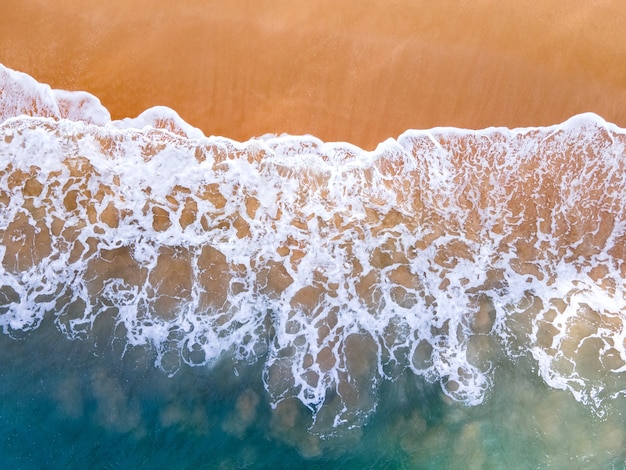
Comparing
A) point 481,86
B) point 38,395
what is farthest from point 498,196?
point 38,395

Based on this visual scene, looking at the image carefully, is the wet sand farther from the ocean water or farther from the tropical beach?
the ocean water

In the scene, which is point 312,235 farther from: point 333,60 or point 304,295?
point 333,60

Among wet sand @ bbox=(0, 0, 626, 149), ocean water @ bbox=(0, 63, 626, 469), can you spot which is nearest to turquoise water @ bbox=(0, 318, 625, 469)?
ocean water @ bbox=(0, 63, 626, 469)

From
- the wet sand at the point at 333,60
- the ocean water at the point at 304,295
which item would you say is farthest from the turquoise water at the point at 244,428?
the wet sand at the point at 333,60

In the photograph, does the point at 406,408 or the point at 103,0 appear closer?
the point at 406,408

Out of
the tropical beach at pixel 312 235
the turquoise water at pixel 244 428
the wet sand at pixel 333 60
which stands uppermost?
the wet sand at pixel 333 60

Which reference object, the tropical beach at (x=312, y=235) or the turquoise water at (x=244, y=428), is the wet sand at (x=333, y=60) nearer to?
the tropical beach at (x=312, y=235)

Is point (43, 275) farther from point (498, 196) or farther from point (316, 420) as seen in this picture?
point (498, 196)
